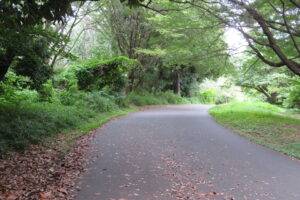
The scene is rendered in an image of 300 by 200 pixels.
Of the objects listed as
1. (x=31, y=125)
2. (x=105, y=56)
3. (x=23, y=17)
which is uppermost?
(x=105, y=56)

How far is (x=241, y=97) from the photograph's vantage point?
40469 mm

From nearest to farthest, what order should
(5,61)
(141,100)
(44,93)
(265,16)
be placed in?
1. (5,61)
2. (44,93)
3. (265,16)
4. (141,100)

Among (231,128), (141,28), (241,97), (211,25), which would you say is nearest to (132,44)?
(141,28)

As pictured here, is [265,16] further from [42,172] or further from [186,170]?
[42,172]

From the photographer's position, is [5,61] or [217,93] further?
[217,93]

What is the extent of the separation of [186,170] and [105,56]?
1796 centimetres

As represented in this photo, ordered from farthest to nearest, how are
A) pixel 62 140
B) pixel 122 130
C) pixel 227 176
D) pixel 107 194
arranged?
1. pixel 122 130
2. pixel 62 140
3. pixel 227 176
4. pixel 107 194

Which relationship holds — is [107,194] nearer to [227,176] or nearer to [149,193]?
[149,193]

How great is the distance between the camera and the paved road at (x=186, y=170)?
183 inches

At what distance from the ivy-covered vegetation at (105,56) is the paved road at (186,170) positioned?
251 centimetres

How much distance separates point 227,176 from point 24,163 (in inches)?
174

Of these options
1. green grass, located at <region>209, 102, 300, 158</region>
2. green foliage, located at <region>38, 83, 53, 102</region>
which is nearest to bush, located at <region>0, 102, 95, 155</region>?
green foliage, located at <region>38, 83, 53, 102</region>

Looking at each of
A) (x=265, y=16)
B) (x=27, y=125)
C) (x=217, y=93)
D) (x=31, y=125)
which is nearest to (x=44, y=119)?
(x=31, y=125)

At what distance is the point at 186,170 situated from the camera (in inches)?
234
